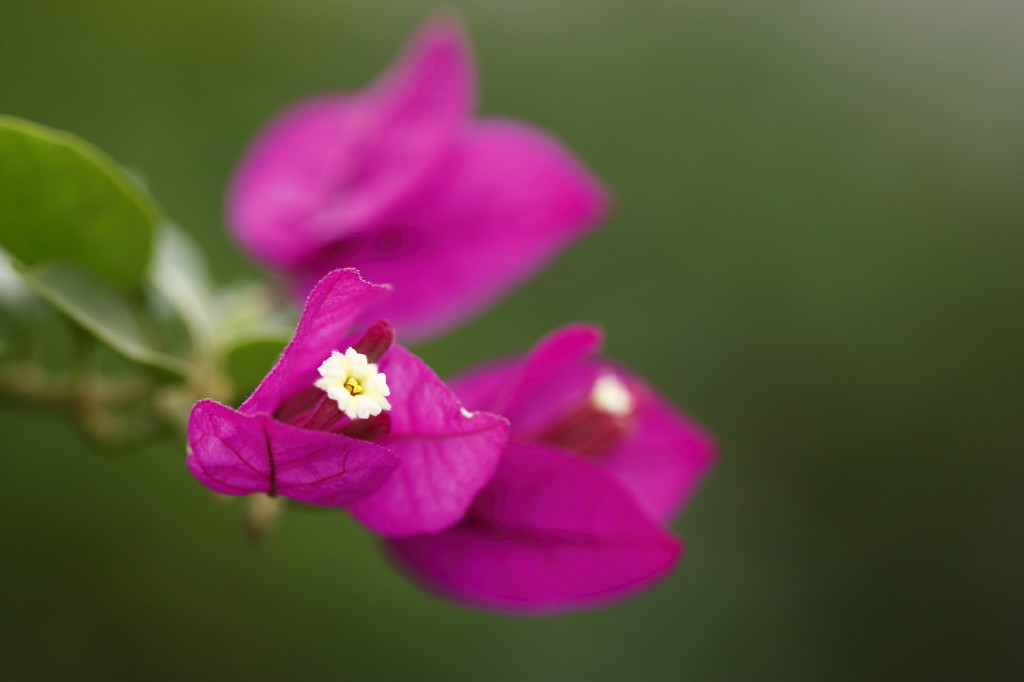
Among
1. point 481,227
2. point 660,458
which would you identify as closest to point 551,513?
point 660,458

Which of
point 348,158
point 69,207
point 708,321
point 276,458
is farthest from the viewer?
point 708,321

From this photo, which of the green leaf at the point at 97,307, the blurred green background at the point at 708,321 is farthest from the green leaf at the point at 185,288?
the blurred green background at the point at 708,321

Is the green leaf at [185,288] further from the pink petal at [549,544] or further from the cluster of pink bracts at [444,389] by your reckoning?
the pink petal at [549,544]

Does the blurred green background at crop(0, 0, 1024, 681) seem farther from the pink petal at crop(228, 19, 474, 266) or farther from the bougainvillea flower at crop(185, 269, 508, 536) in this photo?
the bougainvillea flower at crop(185, 269, 508, 536)

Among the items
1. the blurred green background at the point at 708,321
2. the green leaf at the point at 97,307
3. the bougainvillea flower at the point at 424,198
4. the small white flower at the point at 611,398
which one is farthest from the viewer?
the blurred green background at the point at 708,321

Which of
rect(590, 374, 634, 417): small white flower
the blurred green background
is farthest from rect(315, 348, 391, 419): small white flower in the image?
the blurred green background

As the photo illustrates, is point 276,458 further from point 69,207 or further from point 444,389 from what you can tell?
point 69,207

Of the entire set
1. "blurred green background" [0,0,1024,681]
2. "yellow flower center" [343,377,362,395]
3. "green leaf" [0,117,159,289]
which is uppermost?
"green leaf" [0,117,159,289]
